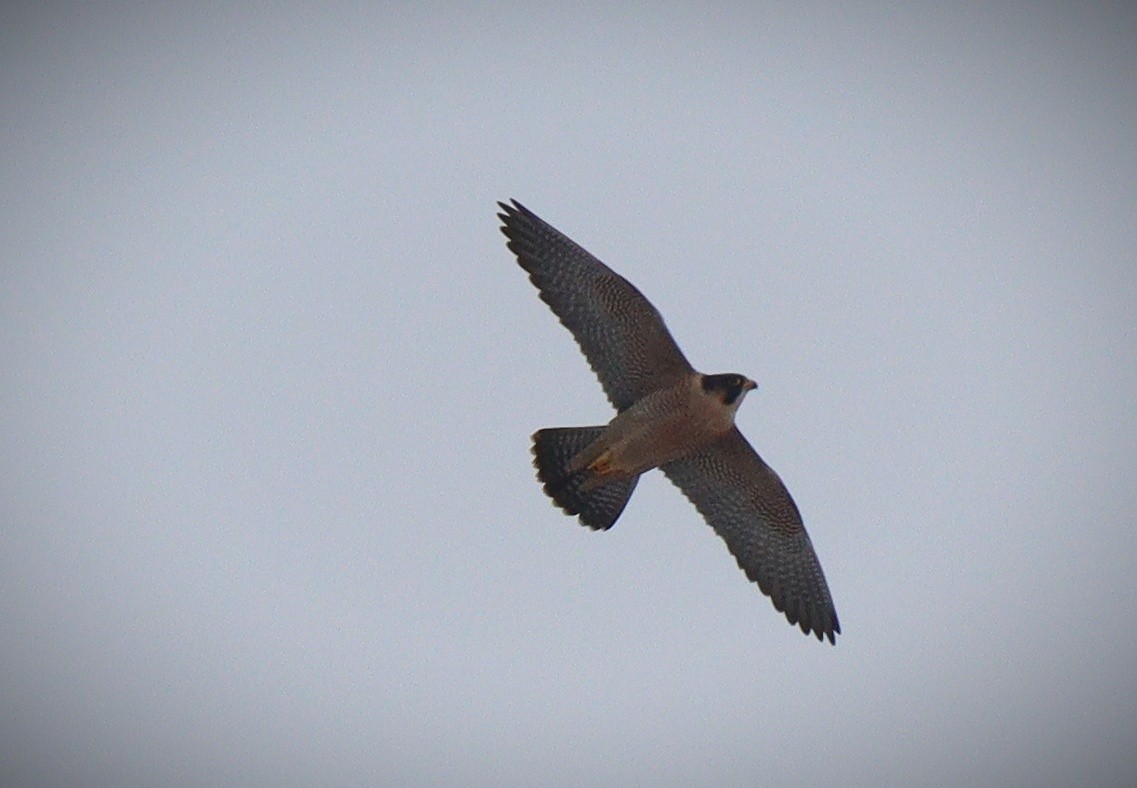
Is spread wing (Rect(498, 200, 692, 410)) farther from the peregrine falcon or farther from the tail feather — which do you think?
the tail feather

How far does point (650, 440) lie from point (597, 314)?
88 centimetres

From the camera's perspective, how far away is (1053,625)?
104 feet

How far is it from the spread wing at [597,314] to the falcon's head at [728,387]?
0.79 feet

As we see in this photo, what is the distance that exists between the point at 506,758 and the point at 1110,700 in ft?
54.6

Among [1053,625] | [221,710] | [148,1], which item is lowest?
[1053,625]

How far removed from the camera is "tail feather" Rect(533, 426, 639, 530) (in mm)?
7051

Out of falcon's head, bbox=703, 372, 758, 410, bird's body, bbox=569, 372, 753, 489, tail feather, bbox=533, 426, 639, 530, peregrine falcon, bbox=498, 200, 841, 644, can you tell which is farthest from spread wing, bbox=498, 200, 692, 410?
tail feather, bbox=533, 426, 639, 530

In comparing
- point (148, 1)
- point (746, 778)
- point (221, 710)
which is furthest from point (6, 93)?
point (746, 778)

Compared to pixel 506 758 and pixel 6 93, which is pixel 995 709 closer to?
pixel 506 758

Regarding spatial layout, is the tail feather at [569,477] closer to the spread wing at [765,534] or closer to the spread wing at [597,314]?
the spread wing at [597,314]

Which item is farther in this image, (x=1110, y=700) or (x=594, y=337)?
(x=1110, y=700)

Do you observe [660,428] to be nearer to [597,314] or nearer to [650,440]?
[650,440]

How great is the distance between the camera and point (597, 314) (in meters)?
6.91

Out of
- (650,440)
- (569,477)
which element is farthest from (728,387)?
(569,477)
